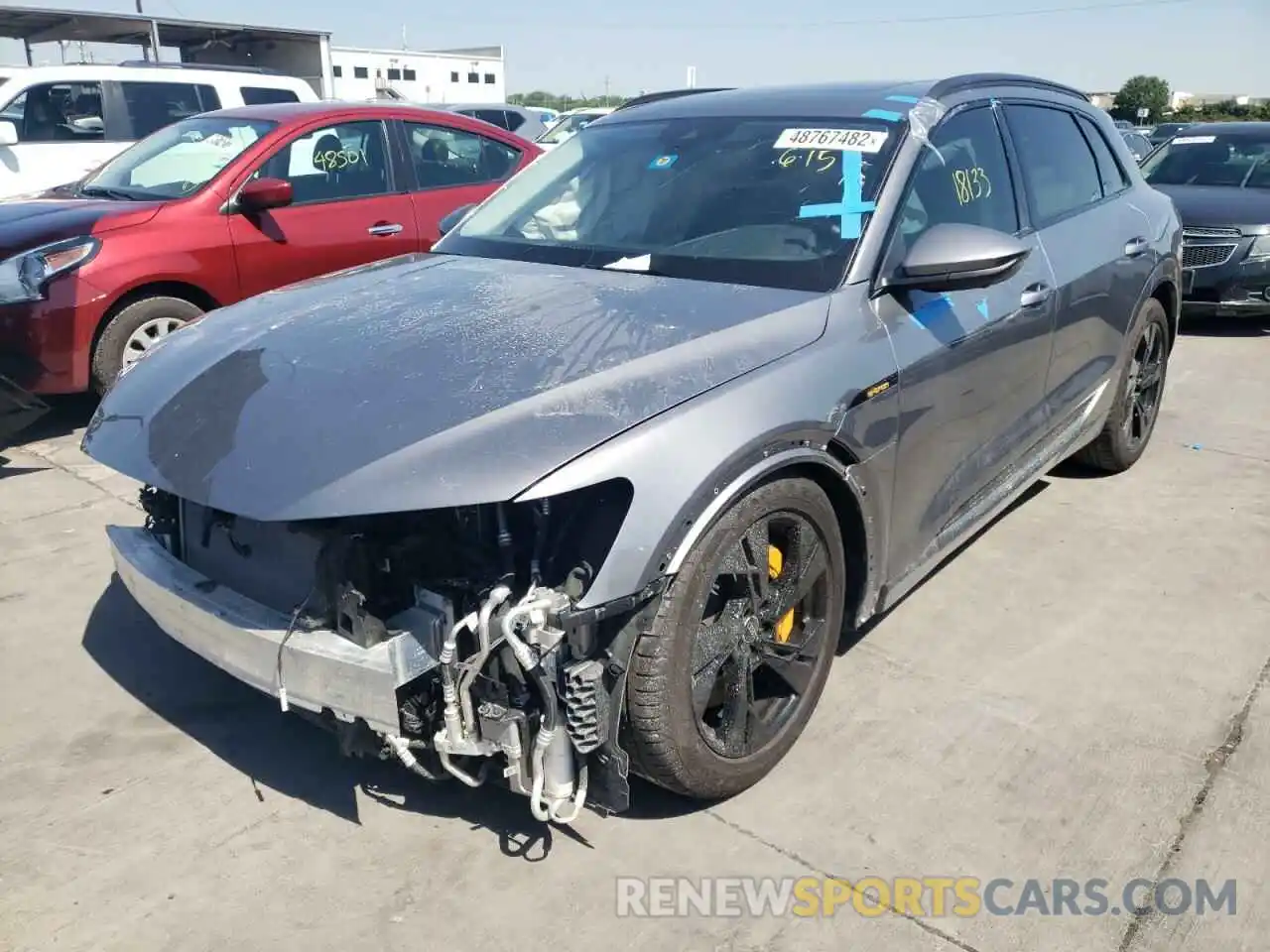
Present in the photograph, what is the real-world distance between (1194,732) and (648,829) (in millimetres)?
1598

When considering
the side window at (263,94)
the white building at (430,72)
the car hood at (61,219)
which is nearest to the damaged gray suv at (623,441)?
the car hood at (61,219)

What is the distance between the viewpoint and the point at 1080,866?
8.01 feet

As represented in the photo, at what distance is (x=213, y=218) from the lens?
5816mm

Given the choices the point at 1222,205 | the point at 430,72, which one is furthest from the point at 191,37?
the point at 430,72

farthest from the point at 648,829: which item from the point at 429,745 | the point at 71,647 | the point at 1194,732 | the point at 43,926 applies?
the point at 71,647

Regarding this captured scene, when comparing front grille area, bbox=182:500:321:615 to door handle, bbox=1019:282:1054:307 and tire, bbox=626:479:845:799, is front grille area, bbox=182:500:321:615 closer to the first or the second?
tire, bbox=626:479:845:799

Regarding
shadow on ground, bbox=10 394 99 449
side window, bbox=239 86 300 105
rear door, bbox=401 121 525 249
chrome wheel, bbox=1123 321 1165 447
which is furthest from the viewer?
side window, bbox=239 86 300 105

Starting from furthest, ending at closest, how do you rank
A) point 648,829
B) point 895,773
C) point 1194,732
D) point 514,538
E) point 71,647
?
point 71,647, point 1194,732, point 895,773, point 648,829, point 514,538

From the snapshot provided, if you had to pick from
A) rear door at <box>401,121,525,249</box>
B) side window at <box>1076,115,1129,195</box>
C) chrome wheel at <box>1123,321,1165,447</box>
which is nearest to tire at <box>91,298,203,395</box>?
rear door at <box>401,121,525,249</box>

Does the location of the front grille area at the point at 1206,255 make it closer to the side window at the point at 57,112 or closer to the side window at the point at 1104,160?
the side window at the point at 1104,160

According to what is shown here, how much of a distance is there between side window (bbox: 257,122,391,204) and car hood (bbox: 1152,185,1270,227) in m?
6.02

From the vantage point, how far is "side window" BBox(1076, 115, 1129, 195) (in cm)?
446

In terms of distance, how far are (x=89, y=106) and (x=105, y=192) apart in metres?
4.17

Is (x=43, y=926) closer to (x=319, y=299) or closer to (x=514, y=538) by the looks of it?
(x=514, y=538)
